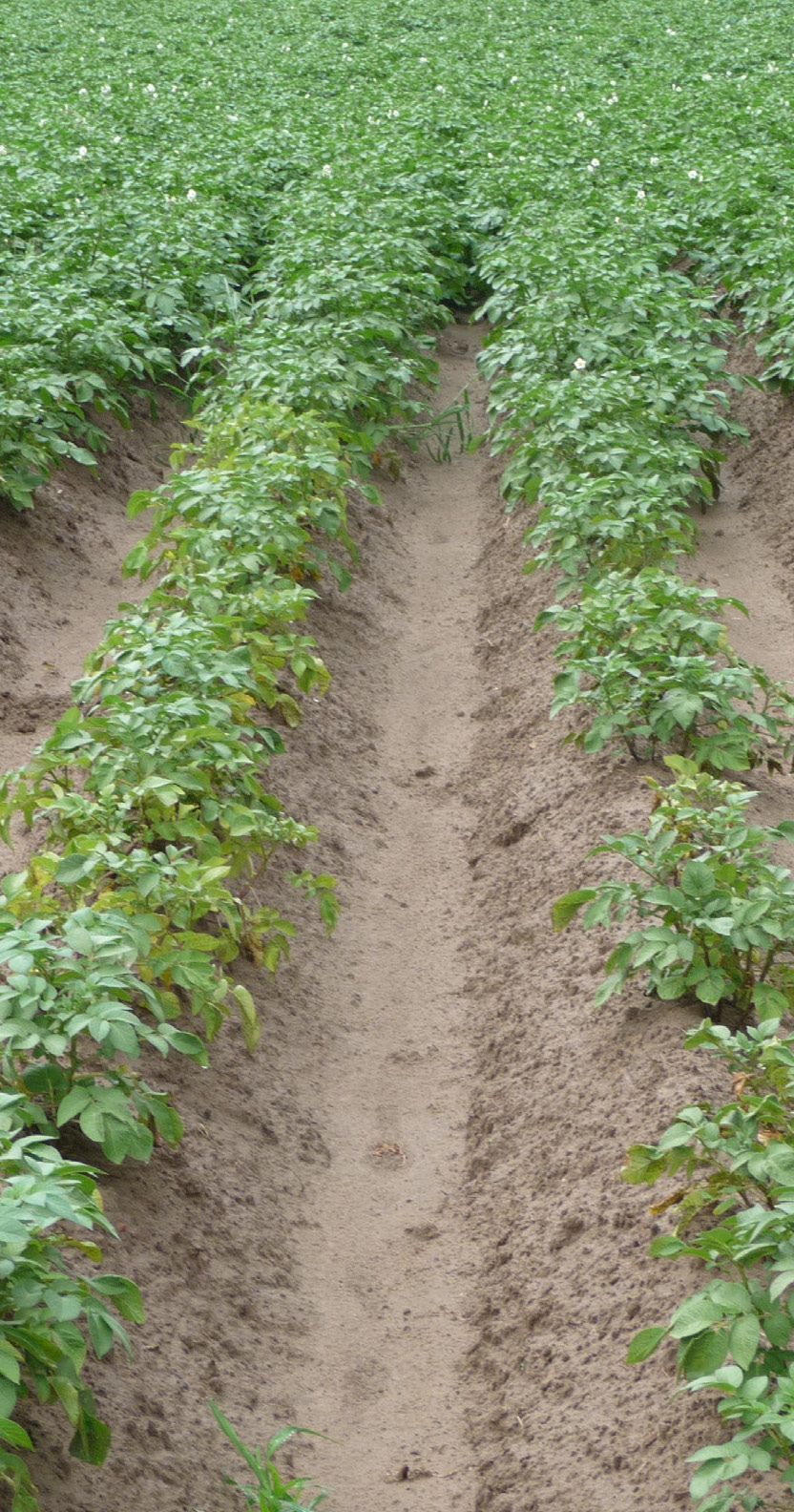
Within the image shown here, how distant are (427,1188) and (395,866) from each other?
1.49 m

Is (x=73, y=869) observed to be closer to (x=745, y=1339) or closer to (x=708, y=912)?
(x=708, y=912)

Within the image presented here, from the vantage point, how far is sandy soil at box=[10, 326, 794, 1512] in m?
2.87

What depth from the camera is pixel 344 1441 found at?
3.08 meters

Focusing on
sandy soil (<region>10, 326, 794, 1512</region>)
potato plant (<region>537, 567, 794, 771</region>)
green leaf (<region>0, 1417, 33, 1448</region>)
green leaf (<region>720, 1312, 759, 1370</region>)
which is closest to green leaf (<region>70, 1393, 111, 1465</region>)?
sandy soil (<region>10, 326, 794, 1512</region>)

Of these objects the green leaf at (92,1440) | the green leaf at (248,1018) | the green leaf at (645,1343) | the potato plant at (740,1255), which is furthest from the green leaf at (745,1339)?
the green leaf at (248,1018)

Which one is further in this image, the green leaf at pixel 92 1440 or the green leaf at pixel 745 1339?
the green leaf at pixel 92 1440

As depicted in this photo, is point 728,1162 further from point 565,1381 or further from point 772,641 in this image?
point 772,641

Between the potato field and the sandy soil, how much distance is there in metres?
0.01

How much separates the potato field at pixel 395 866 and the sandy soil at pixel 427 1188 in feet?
0.05

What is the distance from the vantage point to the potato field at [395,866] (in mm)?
2768

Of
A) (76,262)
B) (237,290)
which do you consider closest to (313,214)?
(237,290)

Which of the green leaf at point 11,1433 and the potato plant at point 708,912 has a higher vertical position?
the green leaf at point 11,1433

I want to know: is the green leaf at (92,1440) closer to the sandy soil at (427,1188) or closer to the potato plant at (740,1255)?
the sandy soil at (427,1188)

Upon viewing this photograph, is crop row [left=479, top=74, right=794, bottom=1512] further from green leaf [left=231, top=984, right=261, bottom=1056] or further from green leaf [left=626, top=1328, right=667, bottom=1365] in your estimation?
green leaf [left=231, top=984, right=261, bottom=1056]
